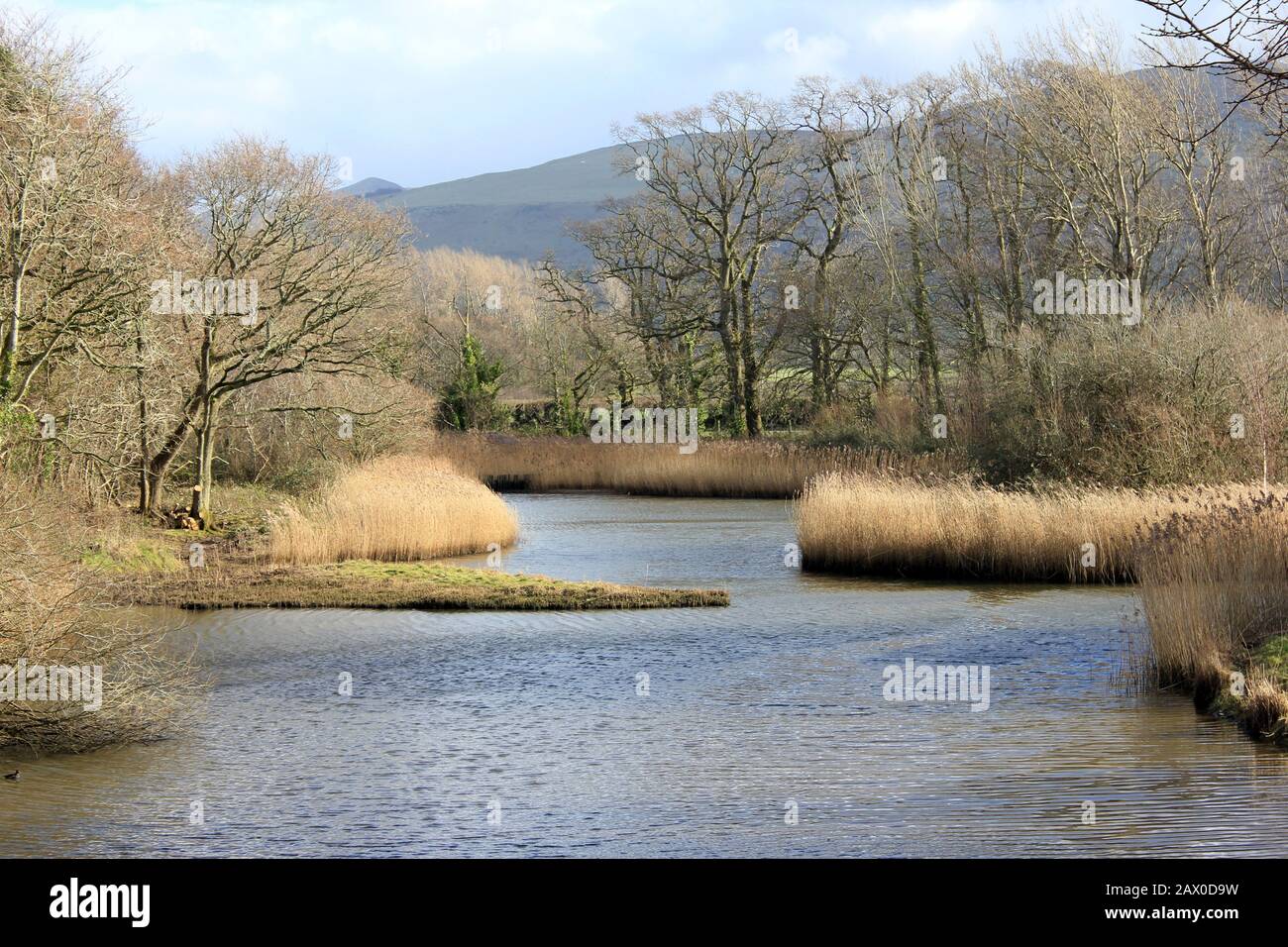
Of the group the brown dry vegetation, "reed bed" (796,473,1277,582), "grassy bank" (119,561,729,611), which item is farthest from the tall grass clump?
the brown dry vegetation

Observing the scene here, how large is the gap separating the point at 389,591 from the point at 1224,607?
11.2 meters

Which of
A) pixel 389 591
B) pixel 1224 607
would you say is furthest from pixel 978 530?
pixel 389 591

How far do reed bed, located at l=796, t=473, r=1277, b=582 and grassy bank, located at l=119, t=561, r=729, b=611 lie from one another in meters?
3.66

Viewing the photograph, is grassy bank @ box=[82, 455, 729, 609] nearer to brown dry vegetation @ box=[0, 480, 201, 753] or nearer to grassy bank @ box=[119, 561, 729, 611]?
grassy bank @ box=[119, 561, 729, 611]

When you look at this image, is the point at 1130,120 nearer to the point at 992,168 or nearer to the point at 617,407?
the point at 992,168

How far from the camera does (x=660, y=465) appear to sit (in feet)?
128

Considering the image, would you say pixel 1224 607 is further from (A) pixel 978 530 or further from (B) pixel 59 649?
(B) pixel 59 649

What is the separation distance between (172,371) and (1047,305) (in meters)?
21.3

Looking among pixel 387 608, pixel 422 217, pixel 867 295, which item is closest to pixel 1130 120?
pixel 867 295

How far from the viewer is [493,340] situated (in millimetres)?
71000

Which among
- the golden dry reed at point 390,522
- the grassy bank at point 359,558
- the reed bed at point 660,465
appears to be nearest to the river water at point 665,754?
the grassy bank at point 359,558

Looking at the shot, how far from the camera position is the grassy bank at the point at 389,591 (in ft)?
58.4
